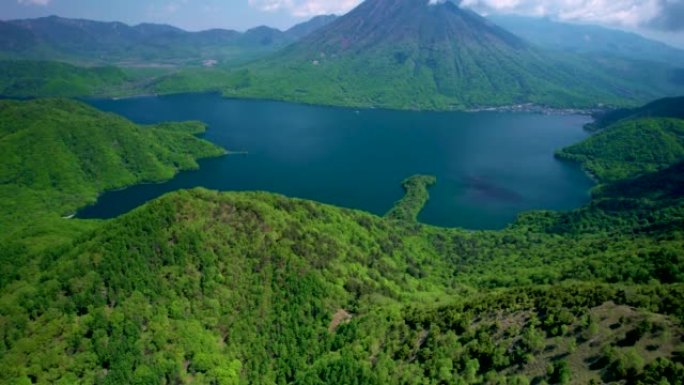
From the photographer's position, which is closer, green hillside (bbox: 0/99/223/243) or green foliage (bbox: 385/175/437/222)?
green foliage (bbox: 385/175/437/222)

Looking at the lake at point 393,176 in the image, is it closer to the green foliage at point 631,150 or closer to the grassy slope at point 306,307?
the green foliage at point 631,150

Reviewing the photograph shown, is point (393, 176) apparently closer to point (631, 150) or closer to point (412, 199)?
point (412, 199)

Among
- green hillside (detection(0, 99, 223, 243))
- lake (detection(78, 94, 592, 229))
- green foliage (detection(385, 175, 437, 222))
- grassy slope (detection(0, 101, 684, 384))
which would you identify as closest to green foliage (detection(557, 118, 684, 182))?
lake (detection(78, 94, 592, 229))

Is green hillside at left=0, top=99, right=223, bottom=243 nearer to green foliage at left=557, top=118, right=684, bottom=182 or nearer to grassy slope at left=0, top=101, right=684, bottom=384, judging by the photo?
grassy slope at left=0, top=101, right=684, bottom=384

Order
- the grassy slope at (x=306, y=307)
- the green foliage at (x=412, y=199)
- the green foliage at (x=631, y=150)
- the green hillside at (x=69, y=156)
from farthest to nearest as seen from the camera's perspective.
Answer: the green foliage at (x=631, y=150)
the green hillside at (x=69, y=156)
the green foliage at (x=412, y=199)
the grassy slope at (x=306, y=307)

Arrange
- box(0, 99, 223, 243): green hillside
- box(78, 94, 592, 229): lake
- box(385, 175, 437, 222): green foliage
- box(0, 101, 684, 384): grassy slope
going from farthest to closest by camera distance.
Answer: box(78, 94, 592, 229): lake
box(0, 99, 223, 243): green hillside
box(385, 175, 437, 222): green foliage
box(0, 101, 684, 384): grassy slope

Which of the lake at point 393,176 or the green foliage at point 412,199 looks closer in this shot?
the green foliage at point 412,199

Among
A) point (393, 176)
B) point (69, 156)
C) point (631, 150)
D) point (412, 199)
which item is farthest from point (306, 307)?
point (631, 150)

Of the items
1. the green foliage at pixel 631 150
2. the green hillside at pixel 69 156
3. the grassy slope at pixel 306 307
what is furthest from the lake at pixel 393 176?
the grassy slope at pixel 306 307

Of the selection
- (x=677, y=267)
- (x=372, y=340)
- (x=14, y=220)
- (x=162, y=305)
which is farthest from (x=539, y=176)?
(x=14, y=220)
